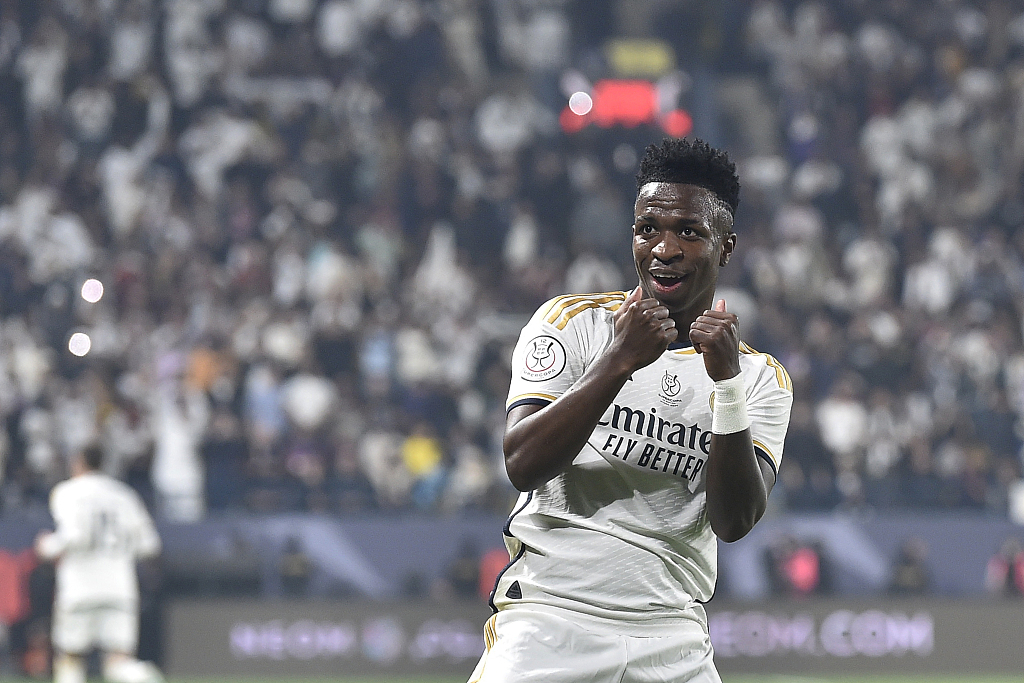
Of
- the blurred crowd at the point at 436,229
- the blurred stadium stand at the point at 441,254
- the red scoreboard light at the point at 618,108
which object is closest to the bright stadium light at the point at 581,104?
the red scoreboard light at the point at 618,108

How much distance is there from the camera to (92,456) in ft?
35.9

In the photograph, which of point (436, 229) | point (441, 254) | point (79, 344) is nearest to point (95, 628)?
point (79, 344)

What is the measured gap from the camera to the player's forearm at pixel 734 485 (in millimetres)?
3518

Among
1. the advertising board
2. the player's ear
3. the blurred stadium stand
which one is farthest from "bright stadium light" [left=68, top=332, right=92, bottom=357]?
the player's ear

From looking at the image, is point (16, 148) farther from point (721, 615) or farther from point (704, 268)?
point (704, 268)

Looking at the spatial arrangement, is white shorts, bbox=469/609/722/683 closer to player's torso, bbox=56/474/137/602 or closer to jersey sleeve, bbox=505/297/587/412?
jersey sleeve, bbox=505/297/587/412

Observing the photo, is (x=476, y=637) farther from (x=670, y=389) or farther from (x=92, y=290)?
(x=670, y=389)

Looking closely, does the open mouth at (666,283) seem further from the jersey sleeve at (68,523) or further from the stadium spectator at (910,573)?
the stadium spectator at (910,573)

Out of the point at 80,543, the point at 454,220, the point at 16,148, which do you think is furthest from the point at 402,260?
the point at 80,543

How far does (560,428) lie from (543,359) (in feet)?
1.01

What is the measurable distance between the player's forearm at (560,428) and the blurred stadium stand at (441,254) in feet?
33.0

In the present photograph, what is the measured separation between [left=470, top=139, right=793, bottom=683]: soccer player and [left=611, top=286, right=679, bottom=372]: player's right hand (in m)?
0.13

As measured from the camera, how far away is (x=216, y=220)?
16.2 m

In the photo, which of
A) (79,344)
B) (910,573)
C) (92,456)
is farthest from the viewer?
(79,344)
